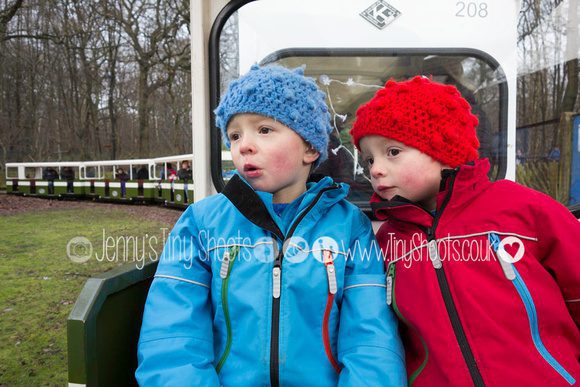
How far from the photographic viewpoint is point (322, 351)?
116 cm

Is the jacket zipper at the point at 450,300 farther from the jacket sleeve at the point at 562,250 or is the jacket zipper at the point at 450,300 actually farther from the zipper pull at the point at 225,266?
the zipper pull at the point at 225,266

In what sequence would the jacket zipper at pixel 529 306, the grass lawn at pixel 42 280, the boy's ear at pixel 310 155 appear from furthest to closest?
the grass lawn at pixel 42 280 < the boy's ear at pixel 310 155 < the jacket zipper at pixel 529 306

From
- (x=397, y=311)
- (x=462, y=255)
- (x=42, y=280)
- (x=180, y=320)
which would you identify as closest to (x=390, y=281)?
(x=397, y=311)

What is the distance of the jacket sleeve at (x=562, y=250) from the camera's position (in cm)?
111

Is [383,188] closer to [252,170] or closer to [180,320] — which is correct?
[252,170]

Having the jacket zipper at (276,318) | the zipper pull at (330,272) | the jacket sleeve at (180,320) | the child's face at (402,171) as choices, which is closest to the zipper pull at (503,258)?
the child's face at (402,171)

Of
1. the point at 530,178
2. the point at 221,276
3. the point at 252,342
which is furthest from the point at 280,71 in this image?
the point at 530,178

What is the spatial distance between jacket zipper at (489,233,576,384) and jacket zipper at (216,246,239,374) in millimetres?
658

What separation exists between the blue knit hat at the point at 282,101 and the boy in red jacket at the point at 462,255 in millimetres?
128

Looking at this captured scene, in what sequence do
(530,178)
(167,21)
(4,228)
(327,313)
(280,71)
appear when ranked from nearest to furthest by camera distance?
(327,313)
(280,71)
(530,178)
(4,228)
(167,21)

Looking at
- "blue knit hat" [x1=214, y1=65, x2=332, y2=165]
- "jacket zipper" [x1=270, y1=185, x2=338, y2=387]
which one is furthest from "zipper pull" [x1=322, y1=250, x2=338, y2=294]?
"blue knit hat" [x1=214, y1=65, x2=332, y2=165]

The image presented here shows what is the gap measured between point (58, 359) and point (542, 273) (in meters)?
3.47

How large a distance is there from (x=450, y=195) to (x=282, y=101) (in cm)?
51

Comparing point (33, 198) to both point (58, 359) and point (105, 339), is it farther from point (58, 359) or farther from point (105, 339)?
→ point (105, 339)
